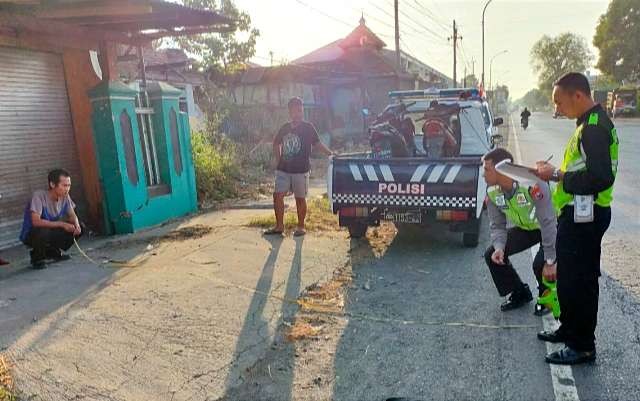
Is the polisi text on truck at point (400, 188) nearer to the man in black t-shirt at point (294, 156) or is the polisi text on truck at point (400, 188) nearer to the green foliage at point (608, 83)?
the man in black t-shirt at point (294, 156)

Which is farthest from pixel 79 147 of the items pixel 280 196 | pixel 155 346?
pixel 155 346

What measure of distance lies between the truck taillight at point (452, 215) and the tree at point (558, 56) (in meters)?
93.7

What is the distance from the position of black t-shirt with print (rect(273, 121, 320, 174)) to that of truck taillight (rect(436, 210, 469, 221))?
6.57 feet

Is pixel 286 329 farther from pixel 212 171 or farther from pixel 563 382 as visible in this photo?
pixel 212 171

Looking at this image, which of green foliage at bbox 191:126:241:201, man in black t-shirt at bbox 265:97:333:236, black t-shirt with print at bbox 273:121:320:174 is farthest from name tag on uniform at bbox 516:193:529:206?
green foliage at bbox 191:126:241:201

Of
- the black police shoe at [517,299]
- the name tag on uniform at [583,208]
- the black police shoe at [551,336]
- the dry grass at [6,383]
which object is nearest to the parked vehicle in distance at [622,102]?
the black police shoe at [517,299]

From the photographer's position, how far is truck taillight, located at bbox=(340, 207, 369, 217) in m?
6.20

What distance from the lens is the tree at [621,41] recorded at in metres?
48.4

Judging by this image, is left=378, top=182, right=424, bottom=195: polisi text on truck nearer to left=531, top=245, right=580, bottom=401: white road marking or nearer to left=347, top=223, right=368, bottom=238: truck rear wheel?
left=347, top=223, right=368, bottom=238: truck rear wheel

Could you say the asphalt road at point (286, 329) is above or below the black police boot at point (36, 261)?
below

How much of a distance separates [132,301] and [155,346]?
3.28 ft

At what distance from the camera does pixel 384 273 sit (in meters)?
5.34

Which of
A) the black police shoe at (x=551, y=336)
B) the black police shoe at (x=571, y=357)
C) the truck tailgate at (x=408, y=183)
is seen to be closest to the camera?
the black police shoe at (x=571, y=357)

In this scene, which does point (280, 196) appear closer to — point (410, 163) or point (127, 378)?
point (410, 163)
